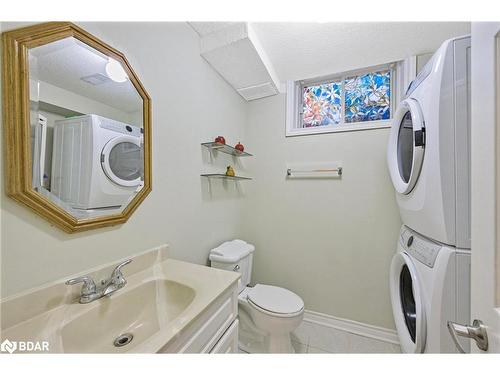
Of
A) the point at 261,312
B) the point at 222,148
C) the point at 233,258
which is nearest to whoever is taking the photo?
the point at 261,312

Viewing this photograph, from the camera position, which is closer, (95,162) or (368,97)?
(95,162)

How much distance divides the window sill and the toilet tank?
114 cm

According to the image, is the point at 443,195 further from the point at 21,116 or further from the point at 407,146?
the point at 21,116

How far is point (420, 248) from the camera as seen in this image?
100 centimetres

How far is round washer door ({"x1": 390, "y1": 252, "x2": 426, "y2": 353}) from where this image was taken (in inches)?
35.6

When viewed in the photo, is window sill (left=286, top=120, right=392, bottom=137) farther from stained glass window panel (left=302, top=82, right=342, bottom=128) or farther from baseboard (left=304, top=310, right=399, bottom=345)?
baseboard (left=304, top=310, right=399, bottom=345)

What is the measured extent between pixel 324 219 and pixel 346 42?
140cm

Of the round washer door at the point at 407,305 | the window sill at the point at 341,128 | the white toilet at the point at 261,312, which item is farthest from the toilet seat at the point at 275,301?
the window sill at the point at 341,128

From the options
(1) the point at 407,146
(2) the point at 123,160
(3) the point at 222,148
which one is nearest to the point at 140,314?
(2) the point at 123,160

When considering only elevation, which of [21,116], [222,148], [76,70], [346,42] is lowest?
[21,116]

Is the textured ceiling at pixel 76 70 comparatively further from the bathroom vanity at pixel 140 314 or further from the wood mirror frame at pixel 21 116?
the bathroom vanity at pixel 140 314

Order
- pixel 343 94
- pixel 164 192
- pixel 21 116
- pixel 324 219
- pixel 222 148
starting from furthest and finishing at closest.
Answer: pixel 343 94
pixel 324 219
pixel 222 148
pixel 164 192
pixel 21 116

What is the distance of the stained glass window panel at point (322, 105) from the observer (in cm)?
192

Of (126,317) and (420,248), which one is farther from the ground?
(420,248)
